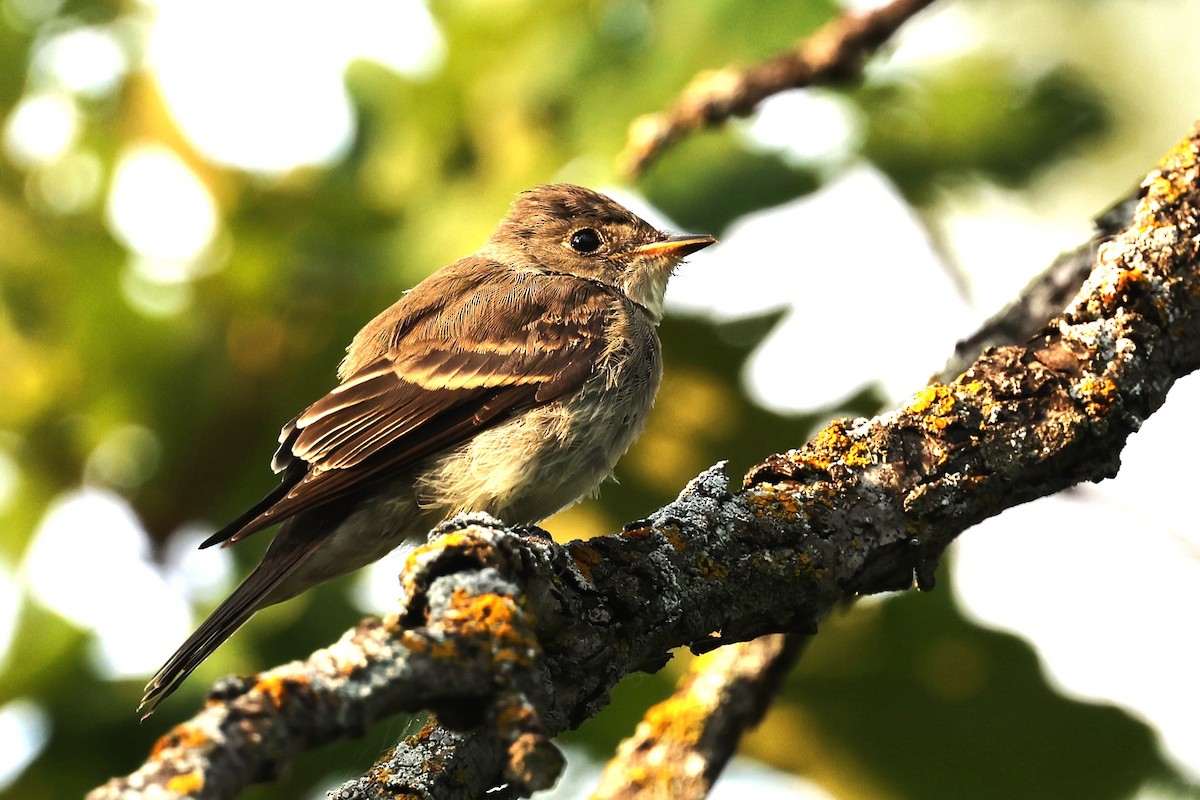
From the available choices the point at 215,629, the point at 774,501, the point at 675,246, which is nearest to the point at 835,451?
the point at 774,501

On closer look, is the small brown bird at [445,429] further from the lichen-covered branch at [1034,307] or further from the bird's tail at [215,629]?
the lichen-covered branch at [1034,307]

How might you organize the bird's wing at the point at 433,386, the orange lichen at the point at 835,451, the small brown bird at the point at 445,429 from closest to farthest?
the orange lichen at the point at 835,451 < the small brown bird at the point at 445,429 < the bird's wing at the point at 433,386

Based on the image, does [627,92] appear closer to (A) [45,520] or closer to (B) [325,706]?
(A) [45,520]

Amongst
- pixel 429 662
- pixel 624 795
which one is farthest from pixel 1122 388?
pixel 429 662

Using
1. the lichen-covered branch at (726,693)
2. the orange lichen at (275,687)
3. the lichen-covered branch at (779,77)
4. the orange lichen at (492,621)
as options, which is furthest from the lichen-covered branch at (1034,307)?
the orange lichen at (275,687)

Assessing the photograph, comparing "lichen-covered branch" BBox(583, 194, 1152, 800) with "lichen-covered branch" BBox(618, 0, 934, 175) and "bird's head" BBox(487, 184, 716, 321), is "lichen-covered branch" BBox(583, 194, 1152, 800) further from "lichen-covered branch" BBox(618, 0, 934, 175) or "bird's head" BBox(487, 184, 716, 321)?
"bird's head" BBox(487, 184, 716, 321)

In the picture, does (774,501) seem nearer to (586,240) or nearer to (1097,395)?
(1097,395)

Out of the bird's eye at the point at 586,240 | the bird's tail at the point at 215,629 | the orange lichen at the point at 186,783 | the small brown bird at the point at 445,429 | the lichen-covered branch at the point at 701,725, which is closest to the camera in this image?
the orange lichen at the point at 186,783
